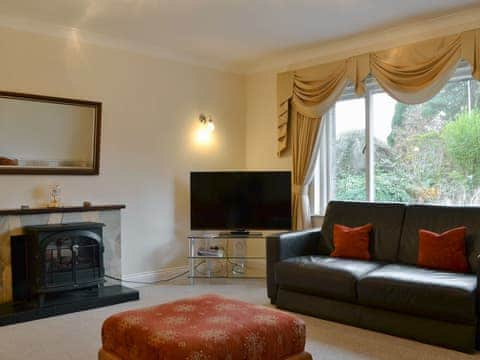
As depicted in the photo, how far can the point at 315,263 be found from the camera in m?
3.93

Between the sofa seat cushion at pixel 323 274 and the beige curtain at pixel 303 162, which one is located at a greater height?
the beige curtain at pixel 303 162

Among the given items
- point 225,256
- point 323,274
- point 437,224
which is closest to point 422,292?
point 323,274

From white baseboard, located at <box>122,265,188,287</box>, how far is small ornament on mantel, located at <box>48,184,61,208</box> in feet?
3.66

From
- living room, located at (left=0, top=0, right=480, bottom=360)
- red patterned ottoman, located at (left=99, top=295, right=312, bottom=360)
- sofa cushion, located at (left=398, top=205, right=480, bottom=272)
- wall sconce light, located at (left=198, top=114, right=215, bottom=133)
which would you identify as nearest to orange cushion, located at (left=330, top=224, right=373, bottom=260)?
living room, located at (left=0, top=0, right=480, bottom=360)

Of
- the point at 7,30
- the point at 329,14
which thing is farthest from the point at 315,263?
the point at 7,30

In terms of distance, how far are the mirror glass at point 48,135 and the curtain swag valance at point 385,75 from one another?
2.18 metres

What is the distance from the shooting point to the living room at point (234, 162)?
360 centimetres

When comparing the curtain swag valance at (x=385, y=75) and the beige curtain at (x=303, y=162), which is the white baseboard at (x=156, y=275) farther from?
the curtain swag valance at (x=385, y=75)

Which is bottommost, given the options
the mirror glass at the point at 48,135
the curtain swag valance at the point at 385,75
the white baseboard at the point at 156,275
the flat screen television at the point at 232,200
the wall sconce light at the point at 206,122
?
the white baseboard at the point at 156,275

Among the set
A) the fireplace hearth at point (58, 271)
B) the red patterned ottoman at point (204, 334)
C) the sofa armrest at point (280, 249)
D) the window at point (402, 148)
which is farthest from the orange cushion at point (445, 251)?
the fireplace hearth at point (58, 271)

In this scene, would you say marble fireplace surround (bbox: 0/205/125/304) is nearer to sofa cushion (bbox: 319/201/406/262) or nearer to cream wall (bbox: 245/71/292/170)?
cream wall (bbox: 245/71/292/170)

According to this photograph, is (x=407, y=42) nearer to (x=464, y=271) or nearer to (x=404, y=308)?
(x=464, y=271)

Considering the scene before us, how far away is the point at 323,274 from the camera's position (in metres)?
3.77

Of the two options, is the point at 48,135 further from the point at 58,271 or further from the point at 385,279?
the point at 385,279
